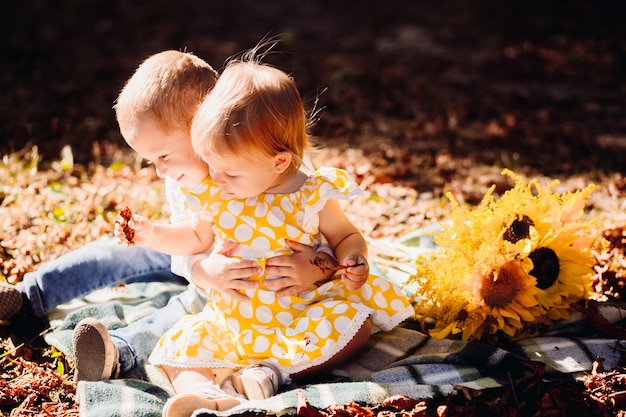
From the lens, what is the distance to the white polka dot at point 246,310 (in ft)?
8.46

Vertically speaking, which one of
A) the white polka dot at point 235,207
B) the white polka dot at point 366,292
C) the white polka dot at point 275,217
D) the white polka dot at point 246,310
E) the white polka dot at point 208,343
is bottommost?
the white polka dot at point 208,343

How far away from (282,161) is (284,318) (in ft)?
1.96

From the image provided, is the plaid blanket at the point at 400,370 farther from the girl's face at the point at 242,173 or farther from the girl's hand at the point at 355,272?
the girl's face at the point at 242,173

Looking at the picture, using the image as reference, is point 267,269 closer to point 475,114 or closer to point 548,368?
point 548,368

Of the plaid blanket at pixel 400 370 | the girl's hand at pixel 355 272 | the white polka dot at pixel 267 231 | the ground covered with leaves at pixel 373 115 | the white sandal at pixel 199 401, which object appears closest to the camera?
the white sandal at pixel 199 401

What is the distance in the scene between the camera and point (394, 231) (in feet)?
12.7

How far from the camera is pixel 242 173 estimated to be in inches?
93.3

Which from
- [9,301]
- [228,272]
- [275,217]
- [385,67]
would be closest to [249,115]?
[275,217]

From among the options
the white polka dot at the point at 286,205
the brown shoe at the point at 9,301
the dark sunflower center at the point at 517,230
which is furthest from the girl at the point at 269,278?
the brown shoe at the point at 9,301

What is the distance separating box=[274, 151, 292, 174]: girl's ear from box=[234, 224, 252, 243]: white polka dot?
0.85 ft

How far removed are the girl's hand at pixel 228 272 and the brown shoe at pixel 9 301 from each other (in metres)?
0.89

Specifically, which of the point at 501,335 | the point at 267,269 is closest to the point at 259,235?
the point at 267,269

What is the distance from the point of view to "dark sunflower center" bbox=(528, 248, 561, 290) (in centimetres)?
270

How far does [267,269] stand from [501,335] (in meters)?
0.98
